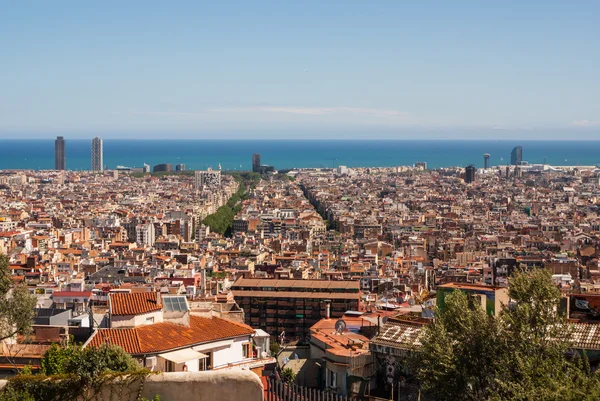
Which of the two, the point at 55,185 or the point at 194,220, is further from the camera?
the point at 55,185

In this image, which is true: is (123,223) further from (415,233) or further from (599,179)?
(599,179)

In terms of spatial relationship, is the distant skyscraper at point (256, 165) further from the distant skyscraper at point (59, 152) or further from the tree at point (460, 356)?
the tree at point (460, 356)

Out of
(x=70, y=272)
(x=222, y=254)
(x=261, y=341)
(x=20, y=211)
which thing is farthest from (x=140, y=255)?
(x=261, y=341)

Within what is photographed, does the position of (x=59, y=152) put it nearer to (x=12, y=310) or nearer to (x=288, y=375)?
(x=12, y=310)

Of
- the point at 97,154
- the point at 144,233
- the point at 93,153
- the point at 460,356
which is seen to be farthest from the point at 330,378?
the point at 93,153

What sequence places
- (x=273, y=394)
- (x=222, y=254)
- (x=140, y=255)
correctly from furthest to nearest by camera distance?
(x=222, y=254)
(x=140, y=255)
(x=273, y=394)

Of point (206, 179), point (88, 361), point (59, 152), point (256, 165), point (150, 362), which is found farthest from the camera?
point (59, 152)

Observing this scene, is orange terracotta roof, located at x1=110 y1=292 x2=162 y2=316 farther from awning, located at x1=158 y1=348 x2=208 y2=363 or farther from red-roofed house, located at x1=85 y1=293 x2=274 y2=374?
awning, located at x1=158 y1=348 x2=208 y2=363
